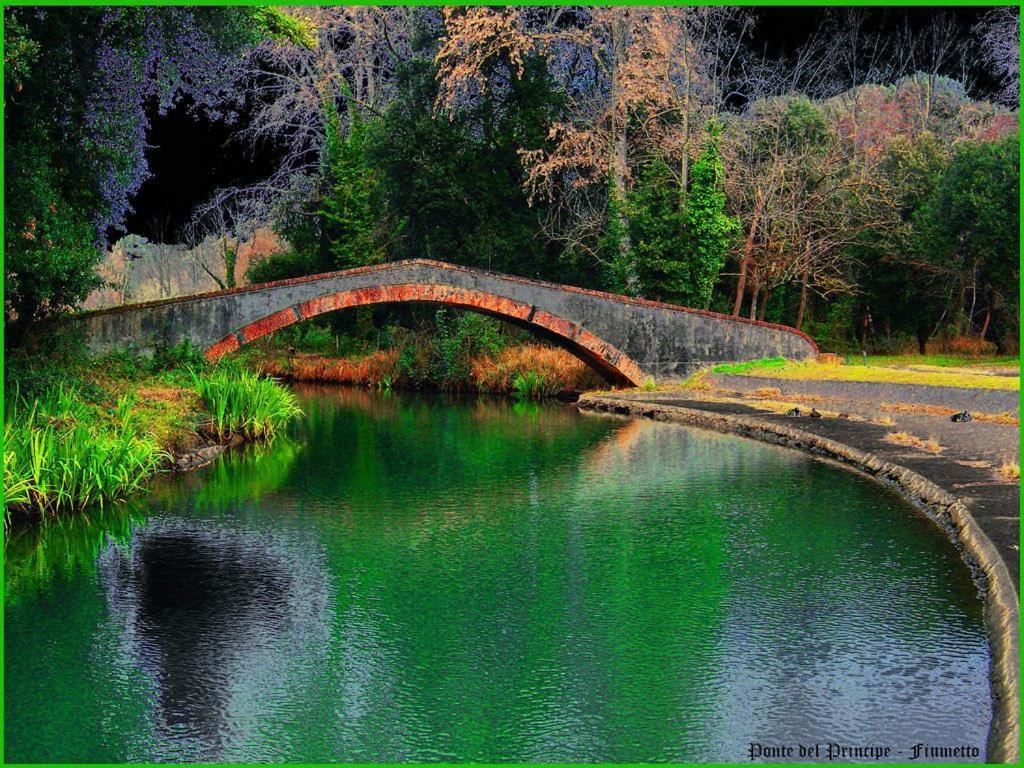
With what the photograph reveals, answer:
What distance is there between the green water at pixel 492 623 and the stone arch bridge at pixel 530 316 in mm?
9561

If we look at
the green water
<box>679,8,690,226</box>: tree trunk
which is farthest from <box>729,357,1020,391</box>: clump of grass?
the green water

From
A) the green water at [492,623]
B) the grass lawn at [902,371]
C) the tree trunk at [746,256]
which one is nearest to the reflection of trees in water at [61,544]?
the green water at [492,623]

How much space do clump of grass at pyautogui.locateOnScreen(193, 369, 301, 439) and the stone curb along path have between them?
7844 millimetres

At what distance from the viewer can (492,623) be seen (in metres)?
10.7

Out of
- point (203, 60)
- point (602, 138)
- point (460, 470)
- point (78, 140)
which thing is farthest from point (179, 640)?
point (602, 138)

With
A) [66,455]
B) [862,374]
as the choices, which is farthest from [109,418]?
[862,374]

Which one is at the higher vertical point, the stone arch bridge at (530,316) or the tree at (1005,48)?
the tree at (1005,48)

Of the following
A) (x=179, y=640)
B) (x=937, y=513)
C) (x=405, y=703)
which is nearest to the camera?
(x=405, y=703)

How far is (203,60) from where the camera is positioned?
2194cm

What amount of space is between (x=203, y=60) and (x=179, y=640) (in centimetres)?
1405

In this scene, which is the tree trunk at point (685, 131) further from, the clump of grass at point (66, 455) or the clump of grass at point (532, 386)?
the clump of grass at point (66, 455)

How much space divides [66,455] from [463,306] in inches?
597

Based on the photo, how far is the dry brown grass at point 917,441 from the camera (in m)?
17.9

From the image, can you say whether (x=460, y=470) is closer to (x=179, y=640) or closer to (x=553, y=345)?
→ (x=179, y=640)
